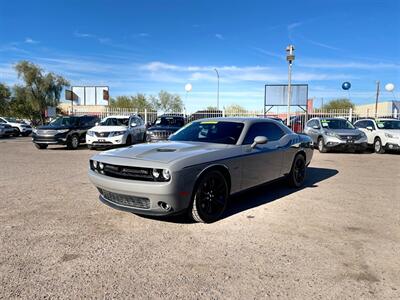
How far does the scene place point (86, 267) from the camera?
11.1ft

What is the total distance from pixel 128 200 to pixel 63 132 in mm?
11941

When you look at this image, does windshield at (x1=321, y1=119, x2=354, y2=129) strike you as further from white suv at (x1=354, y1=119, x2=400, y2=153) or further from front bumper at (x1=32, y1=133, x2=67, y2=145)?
front bumper at (x1=32, y1=133, x2=67, y2=145)

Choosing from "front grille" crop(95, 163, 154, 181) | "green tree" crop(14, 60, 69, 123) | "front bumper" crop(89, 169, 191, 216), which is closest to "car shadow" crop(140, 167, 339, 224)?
"front bumper" crop(89, 169, 191, 216)

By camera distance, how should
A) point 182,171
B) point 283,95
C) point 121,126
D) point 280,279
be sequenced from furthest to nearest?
point 283,95
point 121,126
point 182,171
point 280,279

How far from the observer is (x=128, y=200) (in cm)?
449

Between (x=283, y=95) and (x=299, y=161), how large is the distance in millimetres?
17823

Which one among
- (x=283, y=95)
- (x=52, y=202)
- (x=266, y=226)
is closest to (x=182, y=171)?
(x=266, y=226)

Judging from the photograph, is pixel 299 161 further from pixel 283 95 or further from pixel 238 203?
pixel 283 95

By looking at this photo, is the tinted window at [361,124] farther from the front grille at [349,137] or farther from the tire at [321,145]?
the tire at [321,145]

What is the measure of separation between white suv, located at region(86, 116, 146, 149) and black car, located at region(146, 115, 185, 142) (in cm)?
107

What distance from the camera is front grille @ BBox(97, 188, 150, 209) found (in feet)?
14.3

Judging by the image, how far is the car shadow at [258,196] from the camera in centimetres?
496

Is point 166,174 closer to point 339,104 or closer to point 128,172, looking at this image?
point 128,172

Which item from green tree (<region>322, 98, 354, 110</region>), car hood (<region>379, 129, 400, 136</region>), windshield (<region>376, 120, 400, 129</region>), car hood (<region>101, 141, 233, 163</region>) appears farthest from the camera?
green tree (<region>322, 98, 354, 110</region>)
